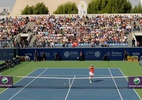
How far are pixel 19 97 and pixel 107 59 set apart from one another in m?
23.9

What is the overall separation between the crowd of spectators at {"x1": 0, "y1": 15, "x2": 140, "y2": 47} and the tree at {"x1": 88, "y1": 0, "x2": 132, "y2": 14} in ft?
142

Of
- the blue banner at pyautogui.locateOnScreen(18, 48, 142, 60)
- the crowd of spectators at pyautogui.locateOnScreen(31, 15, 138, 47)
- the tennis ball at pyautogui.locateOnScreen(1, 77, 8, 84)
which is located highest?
the crowd of spectators at pyautogui.locateOnScreen(31, 15, 138, 47)

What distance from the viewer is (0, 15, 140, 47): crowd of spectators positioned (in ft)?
158

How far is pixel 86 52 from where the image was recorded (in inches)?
1734

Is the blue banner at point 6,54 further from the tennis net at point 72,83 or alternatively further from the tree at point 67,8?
the tree at point 67,8

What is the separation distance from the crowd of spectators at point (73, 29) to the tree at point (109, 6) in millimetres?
43199

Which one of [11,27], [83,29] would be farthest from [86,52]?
[11,27]

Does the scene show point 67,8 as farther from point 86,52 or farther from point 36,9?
point 86,52

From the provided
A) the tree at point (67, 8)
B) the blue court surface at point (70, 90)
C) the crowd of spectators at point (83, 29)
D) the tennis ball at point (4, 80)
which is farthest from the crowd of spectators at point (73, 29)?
the tree at point (67, 8)

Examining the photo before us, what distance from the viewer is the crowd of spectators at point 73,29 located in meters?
48.3

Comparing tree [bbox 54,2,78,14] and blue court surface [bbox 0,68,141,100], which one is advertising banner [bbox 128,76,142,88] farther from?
tree [bbox 54,2,78,14]

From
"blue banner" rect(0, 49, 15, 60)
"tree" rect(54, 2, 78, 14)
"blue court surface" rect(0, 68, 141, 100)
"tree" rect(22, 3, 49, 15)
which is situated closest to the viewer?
"blue court surface" rect(0, 68, 141, 100)

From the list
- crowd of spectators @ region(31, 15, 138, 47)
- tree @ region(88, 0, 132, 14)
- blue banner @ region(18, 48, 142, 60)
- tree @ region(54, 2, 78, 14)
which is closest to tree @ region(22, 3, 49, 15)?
tree @ region(54, 2, 78, 14)

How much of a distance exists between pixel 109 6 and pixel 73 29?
1984 inches
